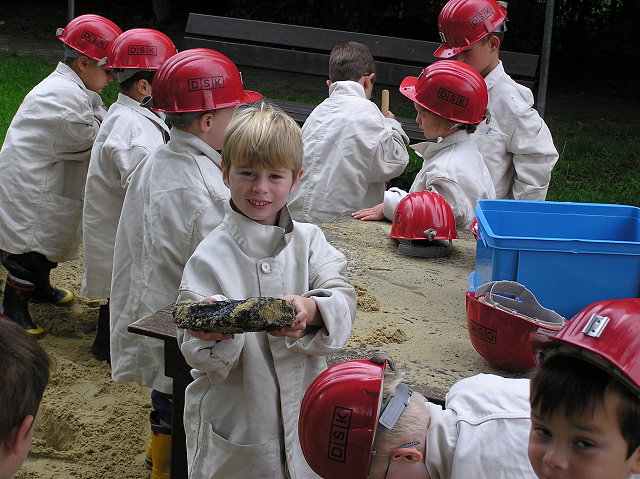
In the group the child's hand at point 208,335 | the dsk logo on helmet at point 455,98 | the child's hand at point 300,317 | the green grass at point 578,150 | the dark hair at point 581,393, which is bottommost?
the green grass at point 578,150

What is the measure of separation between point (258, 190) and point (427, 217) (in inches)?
61.2

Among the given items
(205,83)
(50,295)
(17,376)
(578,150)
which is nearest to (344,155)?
(205,83)

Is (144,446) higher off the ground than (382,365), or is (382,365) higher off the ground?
(382,365)

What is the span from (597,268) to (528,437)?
1124 millimetres

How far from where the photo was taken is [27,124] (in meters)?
5.18

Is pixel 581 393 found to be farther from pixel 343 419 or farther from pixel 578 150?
pixel 578 150

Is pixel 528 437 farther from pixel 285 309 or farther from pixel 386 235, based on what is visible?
pixel 386 235

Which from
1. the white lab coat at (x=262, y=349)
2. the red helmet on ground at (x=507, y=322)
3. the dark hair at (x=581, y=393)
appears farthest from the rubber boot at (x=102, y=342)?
the dark hair at (x=581, y=393)

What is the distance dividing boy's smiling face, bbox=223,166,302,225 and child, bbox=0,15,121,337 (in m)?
2.83

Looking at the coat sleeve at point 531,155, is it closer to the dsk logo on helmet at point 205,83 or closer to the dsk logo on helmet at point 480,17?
the dsk logo on helmet at point 480,17

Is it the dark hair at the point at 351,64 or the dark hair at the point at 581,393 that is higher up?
the dark hair at the point at 351,64

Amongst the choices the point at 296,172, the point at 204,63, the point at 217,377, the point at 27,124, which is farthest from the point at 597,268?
the point at 27,124

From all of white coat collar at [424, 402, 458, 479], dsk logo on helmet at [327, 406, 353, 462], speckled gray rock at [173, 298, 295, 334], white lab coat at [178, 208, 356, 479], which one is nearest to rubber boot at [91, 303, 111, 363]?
white lab coat at [178, 208, 356, 479]

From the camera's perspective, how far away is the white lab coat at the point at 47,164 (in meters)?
5.11
